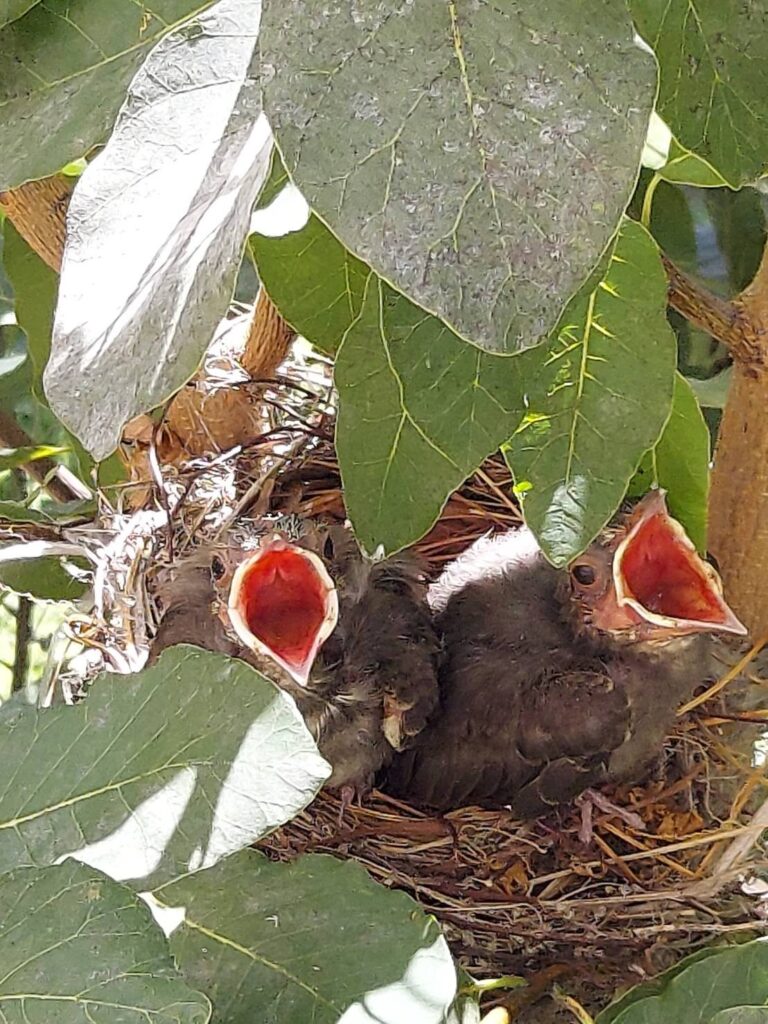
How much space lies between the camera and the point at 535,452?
744mm

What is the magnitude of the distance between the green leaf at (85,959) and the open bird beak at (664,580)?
49 cm

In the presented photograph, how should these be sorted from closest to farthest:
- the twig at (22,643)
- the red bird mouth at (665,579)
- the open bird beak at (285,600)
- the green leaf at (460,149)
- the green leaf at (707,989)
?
the green leaf at (460,149)
the green leaf at (707,989)
the red bird mouth at (665,579)
the open bird beak at (285,600)
the twig at (22,643)

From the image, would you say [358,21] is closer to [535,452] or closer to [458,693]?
[535,452]

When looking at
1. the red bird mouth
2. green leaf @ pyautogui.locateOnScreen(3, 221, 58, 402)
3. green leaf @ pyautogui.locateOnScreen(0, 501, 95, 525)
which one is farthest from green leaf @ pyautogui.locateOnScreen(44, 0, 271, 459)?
green leaf @ pyautogui.locateOnScreen(0, 501, 95, 525)

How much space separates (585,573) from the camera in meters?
1.13

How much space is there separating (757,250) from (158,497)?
57cm

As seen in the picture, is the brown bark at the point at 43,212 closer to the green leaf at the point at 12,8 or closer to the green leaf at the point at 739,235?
the green leaf at the point at 12,8

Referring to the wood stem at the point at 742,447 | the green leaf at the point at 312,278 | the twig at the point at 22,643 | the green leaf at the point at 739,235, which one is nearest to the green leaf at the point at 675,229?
the green leaf at the point at 739,235

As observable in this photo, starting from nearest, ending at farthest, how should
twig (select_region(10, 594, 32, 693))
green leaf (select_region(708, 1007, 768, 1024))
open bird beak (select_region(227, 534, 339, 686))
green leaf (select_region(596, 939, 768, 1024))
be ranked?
green leaf (select_region(708, 1007, 768, 1024)) < green leaf (select_region(596, 939, 768, 1024)) < open bird beak (select_region(227, 534, 339, 686)) < twig (select_region(10, 594, 32, 693))

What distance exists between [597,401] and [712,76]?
0.20m

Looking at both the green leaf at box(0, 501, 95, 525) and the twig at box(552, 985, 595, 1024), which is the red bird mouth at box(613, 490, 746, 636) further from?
the green leaf at box(0, 501, 95, 525)

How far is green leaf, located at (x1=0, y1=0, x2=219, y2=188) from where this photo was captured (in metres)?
0.69

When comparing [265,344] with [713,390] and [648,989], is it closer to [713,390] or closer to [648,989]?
[713,390]

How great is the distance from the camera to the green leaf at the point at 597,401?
714 millimetres
